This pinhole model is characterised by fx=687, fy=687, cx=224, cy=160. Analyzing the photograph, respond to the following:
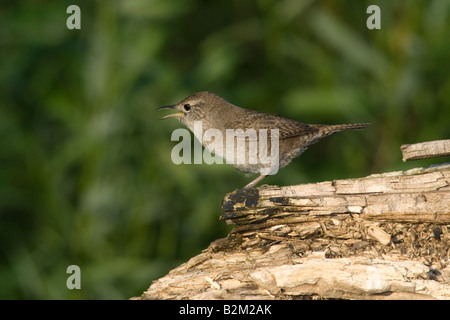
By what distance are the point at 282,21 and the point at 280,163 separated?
6.27 ft

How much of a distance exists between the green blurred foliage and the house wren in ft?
2.24

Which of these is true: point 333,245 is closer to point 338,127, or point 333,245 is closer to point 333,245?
point 333,245

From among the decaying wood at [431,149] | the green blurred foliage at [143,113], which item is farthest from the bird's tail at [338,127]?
the decaying wood at [431,149]

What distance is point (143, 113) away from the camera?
647cm

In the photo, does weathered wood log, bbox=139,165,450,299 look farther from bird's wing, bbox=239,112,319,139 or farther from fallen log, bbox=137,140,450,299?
bird's wing, bbox=239,112,319,139

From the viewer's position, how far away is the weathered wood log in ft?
12.1

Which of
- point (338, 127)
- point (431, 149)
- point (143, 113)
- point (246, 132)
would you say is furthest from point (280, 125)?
point (431, 149)

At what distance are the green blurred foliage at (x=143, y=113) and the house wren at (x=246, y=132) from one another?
26.9 inches

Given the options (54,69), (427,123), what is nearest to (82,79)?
(54,69)

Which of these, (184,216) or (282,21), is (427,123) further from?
(184,216)

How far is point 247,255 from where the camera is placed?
4121 millimetres

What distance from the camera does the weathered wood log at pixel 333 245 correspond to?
145 inches

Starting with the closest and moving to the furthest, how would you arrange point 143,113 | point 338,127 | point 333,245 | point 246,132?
point 333,245, point 246,132, point 338,127, point 143,113

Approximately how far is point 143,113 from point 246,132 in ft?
4.56
